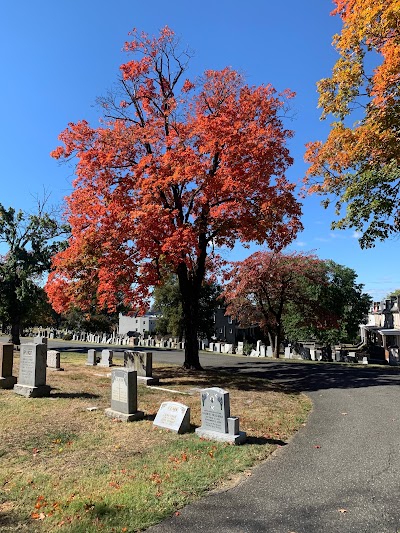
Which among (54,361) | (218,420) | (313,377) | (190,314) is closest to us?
(218,420)

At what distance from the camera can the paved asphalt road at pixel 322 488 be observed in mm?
4406

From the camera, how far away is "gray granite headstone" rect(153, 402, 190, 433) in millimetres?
8003

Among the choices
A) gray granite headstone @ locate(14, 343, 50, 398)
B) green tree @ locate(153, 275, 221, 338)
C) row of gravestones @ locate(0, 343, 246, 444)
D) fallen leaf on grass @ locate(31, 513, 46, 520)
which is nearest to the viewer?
fallen leaf on grass @ locate(31, 513, 46, 520)

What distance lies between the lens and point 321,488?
5336mm

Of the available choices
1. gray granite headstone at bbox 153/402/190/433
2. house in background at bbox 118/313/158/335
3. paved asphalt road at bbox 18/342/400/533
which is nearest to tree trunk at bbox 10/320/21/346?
gray granite headstone at bbox 153/402/190/433

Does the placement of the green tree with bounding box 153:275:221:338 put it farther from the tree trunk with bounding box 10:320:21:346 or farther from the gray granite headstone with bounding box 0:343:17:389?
the gray granite headstone with bounding box 0:343:17:389

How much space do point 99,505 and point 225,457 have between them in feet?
8.09

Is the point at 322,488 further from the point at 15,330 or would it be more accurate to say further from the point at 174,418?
the point at 15,330

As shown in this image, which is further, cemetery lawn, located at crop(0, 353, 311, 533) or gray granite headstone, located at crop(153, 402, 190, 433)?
gray granite headstone, located at crop(153, 402, 190, 433)

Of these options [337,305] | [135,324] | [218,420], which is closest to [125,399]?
[218,420]

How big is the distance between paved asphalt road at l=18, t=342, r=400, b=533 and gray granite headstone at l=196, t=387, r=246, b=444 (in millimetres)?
901

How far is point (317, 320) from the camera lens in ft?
92.7

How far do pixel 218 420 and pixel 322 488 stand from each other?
267 cm

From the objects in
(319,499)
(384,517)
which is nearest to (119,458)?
(319,499)
